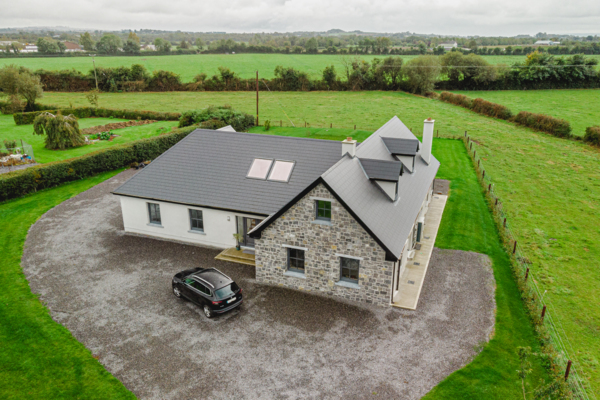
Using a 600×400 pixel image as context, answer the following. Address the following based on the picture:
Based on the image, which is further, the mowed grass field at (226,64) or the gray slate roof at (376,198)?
the mowed grass field at (226,64)

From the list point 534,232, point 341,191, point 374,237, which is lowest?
point 534,232

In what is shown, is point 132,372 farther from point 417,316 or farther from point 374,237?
point 417,316

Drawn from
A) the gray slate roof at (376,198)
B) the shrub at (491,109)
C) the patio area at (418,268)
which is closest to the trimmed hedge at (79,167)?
A: the gray slate roof at (376,198)

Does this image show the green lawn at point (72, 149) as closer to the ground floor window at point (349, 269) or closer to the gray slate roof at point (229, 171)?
the gray slate roof at point (229, 171)

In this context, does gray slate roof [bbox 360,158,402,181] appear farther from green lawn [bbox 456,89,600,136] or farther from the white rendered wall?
green lawn [bbox 456,89,600,136]

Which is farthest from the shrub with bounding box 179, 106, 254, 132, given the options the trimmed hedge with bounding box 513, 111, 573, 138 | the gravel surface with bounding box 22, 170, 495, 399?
the trimmed hedge with bounding box 513, 111, 573, 138

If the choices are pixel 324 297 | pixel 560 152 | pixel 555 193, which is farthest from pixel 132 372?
pixel 560 152
